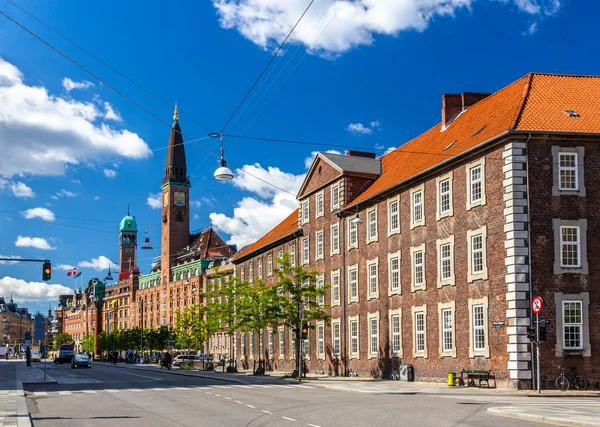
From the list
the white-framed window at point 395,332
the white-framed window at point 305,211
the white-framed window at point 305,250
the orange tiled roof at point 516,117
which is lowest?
the white-framed window at point 395,332

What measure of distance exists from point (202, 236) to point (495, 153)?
123 meters

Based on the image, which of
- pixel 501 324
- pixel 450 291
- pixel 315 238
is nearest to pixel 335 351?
pixel 315 238

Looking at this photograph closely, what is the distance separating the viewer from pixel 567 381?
36.4 m

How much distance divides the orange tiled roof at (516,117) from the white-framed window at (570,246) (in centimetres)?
438

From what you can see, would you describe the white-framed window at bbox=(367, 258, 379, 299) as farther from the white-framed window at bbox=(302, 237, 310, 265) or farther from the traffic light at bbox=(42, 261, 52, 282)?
the traffic light at bbox=(42, 261, 52, 282)

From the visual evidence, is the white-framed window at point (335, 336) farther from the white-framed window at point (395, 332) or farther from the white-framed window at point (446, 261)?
the white-framed window at point (446, 261)

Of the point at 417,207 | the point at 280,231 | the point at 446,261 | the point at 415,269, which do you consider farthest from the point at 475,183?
the point at 280,231

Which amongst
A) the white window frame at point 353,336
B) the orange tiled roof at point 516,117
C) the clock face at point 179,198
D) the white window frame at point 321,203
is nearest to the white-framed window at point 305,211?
the white window frame at point 321,203

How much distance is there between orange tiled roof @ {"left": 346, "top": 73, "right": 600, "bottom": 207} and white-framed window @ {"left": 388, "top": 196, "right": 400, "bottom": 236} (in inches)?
36.4

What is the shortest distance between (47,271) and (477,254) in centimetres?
2064

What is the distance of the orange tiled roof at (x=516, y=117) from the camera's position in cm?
3941

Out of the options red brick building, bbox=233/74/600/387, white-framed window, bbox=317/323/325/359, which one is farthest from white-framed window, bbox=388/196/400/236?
white-framed window, bbox=317/323/325/359

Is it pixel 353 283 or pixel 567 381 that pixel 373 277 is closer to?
pixel 353 283

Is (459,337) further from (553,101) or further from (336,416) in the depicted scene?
(336,416)
